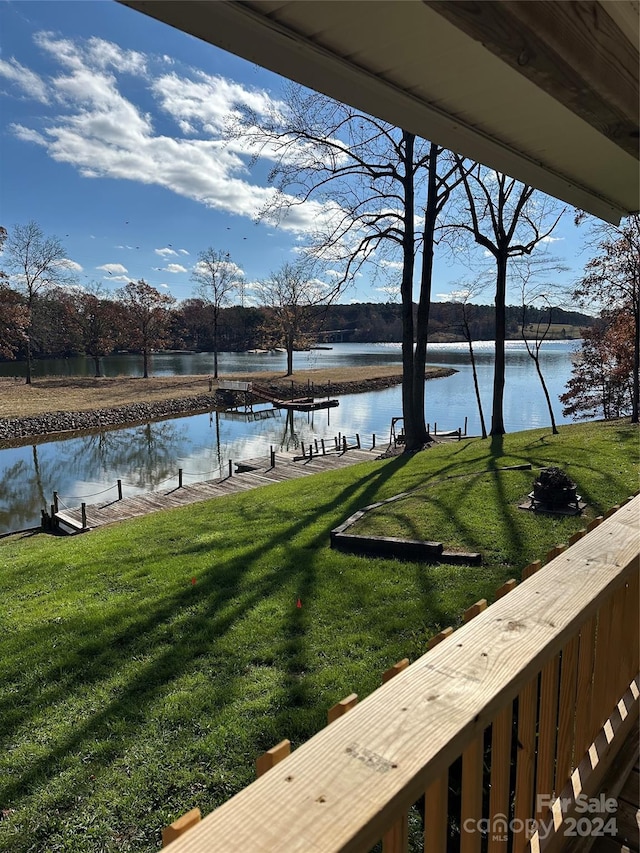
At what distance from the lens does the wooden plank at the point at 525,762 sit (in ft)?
4.42

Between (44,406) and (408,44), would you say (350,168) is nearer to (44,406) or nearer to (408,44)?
(408,44)

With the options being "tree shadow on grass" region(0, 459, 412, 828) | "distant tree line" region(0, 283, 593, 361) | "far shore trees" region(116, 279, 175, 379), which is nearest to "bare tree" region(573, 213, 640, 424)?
"distant tree line" region(0, 283, 593, 361)

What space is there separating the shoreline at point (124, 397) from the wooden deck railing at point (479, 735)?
26.4 metres

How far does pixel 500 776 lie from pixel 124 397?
3668cm

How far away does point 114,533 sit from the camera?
9586 mm

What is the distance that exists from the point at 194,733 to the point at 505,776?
2.47m

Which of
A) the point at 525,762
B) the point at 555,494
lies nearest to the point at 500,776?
the point at 525,762

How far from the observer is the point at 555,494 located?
22.6 ft

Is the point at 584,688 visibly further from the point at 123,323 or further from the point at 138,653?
the point at 123,323

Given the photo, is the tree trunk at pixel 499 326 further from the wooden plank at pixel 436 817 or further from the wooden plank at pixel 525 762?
the wooden plank at pixel 436 817

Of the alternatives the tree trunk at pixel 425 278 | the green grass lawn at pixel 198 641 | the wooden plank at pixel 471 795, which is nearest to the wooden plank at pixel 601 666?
the wooden plank at pixel 471 795

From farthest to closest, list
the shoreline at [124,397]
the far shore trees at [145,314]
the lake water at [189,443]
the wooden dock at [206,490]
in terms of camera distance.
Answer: the far shore trees at [145,314] → the shoreline at [124,397] → the lake water at [189,443] → the wooden dock at [206,490]

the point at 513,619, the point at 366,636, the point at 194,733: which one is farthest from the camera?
the point at 366,636

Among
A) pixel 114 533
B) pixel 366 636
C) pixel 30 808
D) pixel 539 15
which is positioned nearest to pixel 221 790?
pixel 30 808
